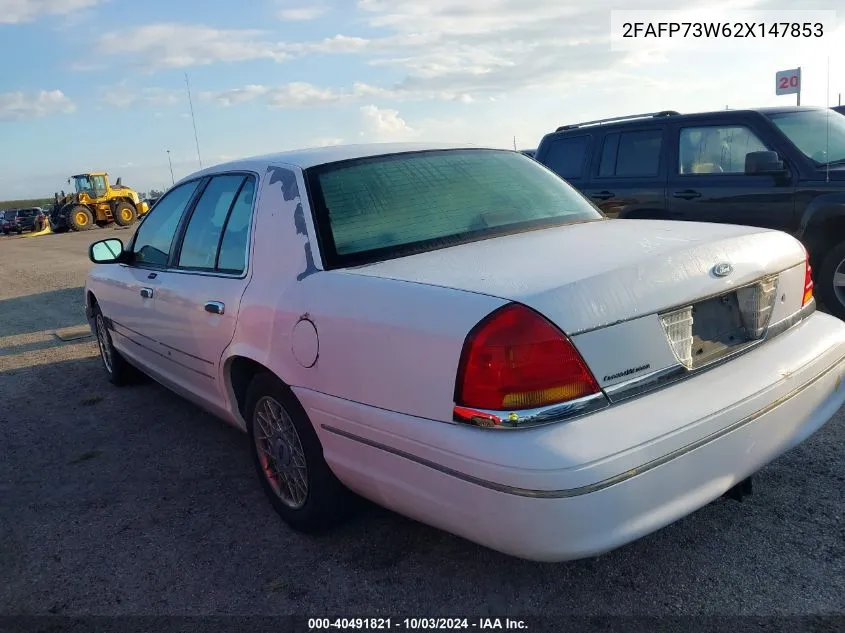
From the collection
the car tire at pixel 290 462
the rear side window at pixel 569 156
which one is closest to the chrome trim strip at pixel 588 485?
the car tire at pixel 290 462

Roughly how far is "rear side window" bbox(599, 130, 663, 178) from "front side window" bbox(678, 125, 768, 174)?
0.83 feet

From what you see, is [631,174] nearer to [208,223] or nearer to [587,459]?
[208,223]

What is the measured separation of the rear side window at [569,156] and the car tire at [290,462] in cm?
496

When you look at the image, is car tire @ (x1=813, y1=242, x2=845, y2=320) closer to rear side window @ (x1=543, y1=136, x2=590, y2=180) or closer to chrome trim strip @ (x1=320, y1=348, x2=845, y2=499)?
rear side window @ (x1=543, y1=136, x2=590, y2=180)

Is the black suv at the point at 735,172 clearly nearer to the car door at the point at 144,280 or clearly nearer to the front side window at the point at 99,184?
the car door at the point at 144,280

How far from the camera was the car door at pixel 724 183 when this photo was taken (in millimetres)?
6105

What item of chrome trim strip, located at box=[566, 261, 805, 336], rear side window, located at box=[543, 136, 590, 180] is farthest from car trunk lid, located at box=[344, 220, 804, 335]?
rear side window, located at box=[543, 136, 590, 180]

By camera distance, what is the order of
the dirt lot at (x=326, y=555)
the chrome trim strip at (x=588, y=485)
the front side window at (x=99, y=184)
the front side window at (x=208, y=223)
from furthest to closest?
the front side window at (x=99, y=184) → the front side window at (x=208, y=223) → the dirt lot at (x=326, y=555) → the chrome trim strip at (x=588, y=485)

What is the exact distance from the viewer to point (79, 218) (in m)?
31.9

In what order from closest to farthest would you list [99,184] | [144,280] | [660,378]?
[660,378] → [144,280] → [99,184]

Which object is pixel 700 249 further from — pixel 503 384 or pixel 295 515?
pixel 295 515

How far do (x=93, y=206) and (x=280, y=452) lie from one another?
3354 centimetres

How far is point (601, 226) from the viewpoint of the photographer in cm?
321

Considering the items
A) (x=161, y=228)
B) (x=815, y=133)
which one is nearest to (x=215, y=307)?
(x=161, y=228)
